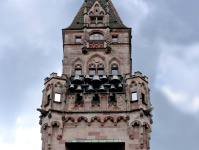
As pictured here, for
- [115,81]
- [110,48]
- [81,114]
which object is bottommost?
[81,114]

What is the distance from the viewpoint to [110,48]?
47.3m

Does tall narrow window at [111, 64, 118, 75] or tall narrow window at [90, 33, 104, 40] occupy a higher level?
tall narrow window at [90, 33, 104, 40]

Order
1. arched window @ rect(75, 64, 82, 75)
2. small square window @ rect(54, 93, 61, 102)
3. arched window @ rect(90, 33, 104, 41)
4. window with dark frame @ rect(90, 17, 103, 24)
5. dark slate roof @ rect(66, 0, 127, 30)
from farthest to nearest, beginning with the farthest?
1. window with dark frame @ rect(90, 17, 103, 24)
2. dark slate roof @ rect(66, 0, 127, 30)
3. arched window @ rect(90, 33, 104, 41)
4. arched window @ rect(75, 64, 82, 75)
5. small square window @ rect(54, 93, 61, 102)

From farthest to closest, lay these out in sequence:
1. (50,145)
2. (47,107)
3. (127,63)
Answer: (127,63)
(47,107)
(50,145)

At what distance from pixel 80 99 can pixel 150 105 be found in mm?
5250

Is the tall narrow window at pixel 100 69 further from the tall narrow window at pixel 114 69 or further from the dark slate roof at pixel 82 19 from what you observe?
the dark slate roof at pixel 82 19

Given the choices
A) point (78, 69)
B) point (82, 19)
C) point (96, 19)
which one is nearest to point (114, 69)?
point (78, 69)

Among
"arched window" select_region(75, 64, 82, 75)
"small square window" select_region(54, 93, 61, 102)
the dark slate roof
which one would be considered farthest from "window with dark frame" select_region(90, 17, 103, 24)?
"small square window" select_region(54, 93, 61, 102)

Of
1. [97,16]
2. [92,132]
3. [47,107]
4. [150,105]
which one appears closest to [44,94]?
[47,107]

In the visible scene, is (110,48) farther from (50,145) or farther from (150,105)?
(50,145)

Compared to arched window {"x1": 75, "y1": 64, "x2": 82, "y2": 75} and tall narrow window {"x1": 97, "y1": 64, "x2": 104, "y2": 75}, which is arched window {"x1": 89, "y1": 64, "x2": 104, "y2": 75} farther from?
arched window {"x1": 75, "y1": 64, "x2": 82, "y2": 75}

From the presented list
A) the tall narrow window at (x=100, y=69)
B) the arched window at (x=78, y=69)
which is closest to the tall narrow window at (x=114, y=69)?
the tall narrow window at (x=100, y=69)

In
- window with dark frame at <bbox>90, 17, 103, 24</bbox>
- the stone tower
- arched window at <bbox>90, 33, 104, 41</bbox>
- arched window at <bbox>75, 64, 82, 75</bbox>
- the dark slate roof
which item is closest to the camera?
the stone tower

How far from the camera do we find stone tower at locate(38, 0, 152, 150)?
3912cm
